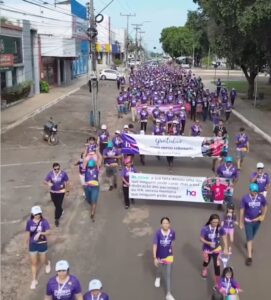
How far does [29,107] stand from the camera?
105ft

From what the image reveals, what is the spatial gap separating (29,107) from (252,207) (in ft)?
81.3

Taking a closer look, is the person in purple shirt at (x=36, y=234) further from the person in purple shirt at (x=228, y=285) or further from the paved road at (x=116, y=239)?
the person in purple shirt at (x=228, y=285)

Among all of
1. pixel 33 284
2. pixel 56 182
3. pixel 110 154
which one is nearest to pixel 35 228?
pixel 33 284

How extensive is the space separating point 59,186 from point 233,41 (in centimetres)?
2258

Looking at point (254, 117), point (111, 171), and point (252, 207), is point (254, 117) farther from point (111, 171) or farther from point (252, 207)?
point (252, 207)

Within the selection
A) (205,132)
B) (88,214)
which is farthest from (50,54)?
(88,214)

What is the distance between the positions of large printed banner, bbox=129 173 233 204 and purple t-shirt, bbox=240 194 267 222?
93.7 inches

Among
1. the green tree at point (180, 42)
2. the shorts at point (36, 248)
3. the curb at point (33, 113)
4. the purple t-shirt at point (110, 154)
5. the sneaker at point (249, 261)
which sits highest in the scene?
the green tree at point (180, 42)

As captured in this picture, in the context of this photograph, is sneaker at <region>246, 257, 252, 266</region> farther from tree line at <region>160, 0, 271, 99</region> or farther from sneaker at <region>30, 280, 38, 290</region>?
tree line at <region>160, 0, 271, 99</region>

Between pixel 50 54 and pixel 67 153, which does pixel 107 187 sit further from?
pixel 50 54

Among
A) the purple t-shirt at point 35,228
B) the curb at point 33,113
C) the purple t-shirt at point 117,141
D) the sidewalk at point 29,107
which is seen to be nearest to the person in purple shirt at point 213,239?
the purple t-shirt at point 35,228

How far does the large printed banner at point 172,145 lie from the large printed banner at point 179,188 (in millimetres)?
3580

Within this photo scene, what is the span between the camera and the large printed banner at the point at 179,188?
39.2 feet

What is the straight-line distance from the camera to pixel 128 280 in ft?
29.2
